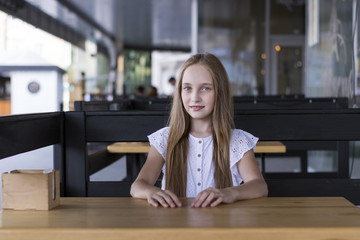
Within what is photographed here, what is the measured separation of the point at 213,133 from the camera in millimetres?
1898

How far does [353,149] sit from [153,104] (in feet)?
6.51

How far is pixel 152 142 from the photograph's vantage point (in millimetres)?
1887

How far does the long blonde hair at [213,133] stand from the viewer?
72.4 inches

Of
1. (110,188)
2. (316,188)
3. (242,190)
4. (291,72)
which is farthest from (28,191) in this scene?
(291,72)

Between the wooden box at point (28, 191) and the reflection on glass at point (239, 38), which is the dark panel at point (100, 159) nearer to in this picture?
the wooden box at point (28, 191)

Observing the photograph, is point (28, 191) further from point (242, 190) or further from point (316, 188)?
point (316, 188)

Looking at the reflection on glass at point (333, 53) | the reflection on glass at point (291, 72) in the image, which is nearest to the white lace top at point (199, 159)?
the reflection on glass at point (333, 53)

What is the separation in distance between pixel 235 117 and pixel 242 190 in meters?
0.84

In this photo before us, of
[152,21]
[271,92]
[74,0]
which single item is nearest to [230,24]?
[271,92]

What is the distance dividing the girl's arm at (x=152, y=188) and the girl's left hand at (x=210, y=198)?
53 millimetres

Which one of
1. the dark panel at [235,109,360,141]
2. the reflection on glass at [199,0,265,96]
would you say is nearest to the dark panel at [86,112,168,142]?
the dark panel at [235,109,360,141]

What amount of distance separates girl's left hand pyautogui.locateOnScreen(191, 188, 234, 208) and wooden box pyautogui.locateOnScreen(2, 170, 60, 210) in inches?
15.5

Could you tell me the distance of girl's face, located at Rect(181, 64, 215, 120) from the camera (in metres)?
1.80

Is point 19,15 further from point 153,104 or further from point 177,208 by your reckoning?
point 177,208
